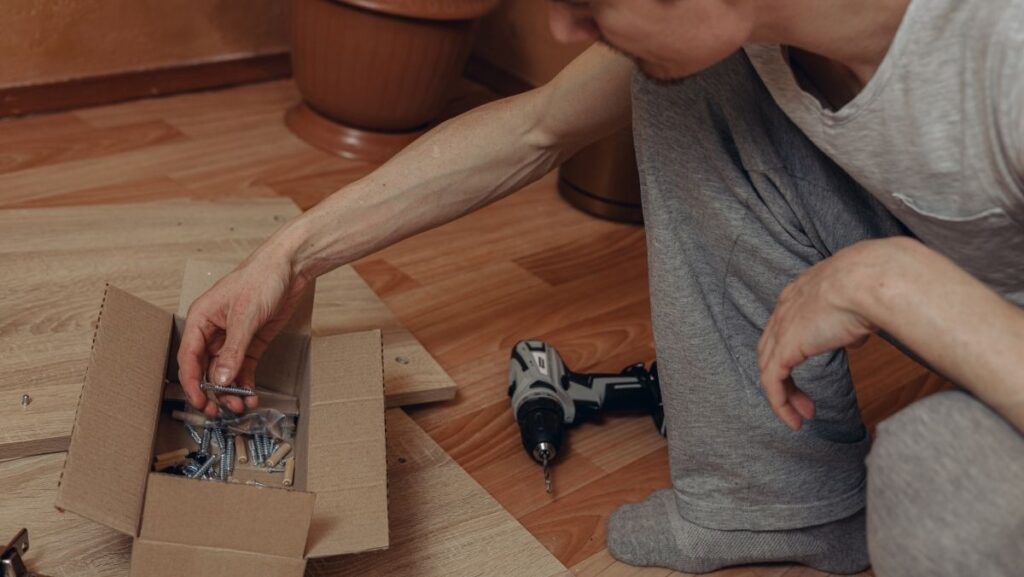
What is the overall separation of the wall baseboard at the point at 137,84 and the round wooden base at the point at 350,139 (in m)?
0.27

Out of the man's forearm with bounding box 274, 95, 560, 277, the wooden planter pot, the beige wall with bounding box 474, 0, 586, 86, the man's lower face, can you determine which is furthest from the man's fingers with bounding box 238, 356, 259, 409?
the beige wall with bounding box 474, 0, 586, 86

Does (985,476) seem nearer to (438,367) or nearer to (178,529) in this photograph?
(178,529)

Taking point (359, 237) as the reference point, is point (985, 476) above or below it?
above

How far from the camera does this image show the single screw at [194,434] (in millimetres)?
1187

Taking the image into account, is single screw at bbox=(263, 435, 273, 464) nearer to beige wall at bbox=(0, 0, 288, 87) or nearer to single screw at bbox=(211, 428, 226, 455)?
single screw at bbox=(211, 428, 226, 455)

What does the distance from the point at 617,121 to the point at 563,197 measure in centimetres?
82

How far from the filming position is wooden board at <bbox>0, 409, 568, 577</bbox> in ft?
3.60

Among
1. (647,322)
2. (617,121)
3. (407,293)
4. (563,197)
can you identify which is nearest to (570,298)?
(647,322)

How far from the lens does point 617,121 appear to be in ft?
4.11

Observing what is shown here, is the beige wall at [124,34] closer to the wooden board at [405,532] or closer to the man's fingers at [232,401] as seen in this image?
the wooden board at [405,532]

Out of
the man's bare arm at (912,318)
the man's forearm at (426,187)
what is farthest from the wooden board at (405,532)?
the man's bare arm at (912,318)

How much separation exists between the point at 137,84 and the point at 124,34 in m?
0.10

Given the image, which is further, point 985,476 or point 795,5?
point 795,5

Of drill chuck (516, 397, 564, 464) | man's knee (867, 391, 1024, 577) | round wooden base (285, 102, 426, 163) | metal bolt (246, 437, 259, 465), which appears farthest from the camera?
round wooden base (285, 102, 426, 163)
